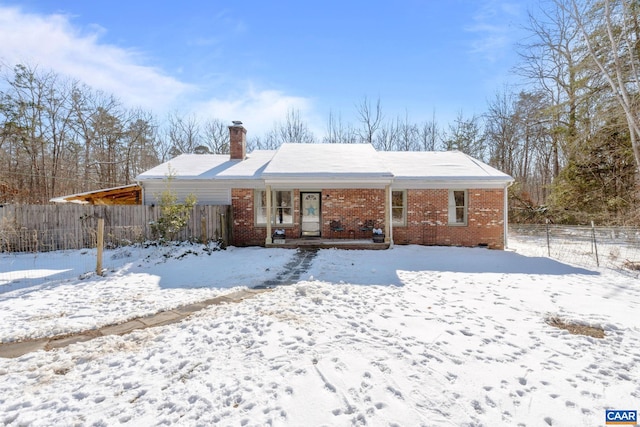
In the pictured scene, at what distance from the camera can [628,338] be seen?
362cm

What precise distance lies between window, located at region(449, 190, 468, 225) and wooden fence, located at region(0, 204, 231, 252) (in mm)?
8843

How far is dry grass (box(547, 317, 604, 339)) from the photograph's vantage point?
3.80 metres

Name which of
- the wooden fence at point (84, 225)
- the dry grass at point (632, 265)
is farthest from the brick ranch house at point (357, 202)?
the dry grass at point (632, 265)

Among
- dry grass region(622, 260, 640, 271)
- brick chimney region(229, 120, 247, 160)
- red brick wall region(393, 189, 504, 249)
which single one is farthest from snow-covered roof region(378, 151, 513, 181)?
brick chimney region(229, 120, 247, 160)

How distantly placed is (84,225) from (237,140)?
664 cm

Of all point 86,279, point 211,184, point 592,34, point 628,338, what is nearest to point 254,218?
point 211,184

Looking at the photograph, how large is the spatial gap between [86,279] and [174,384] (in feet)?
17.5

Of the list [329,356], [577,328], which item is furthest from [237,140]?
[577,328]

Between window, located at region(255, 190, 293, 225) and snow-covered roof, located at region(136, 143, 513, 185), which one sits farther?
window, located at region(255, 190, 293, 225)

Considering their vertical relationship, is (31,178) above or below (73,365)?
above

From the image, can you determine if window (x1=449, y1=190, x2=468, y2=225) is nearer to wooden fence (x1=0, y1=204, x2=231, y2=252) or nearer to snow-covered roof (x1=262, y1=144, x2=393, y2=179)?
snow-covered roof (x1=262, y1=144, x2=393, y2=179)

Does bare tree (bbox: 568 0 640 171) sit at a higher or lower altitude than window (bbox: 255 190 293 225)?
higher

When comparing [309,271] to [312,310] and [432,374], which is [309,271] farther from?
[432,374]

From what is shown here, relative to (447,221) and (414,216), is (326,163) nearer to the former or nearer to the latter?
(414,216)
